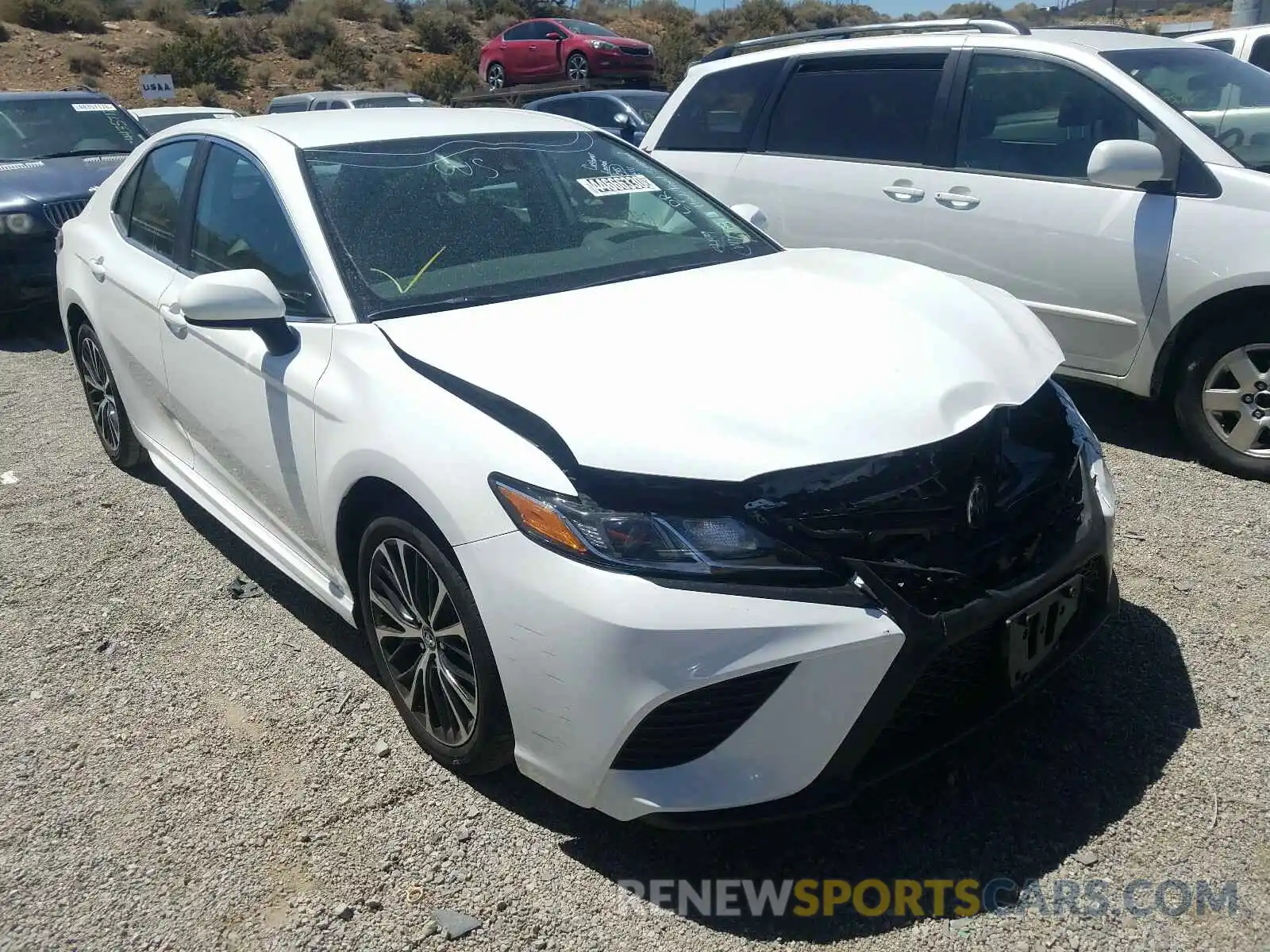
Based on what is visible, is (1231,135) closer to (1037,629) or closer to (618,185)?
(618,185)

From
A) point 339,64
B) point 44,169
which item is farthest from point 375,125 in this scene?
point 339,64

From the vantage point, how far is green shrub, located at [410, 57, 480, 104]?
2903 centimetres

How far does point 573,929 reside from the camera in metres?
2.23

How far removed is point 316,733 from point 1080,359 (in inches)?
139

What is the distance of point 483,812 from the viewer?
2607mm

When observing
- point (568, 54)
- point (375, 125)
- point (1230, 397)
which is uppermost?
point (375, 125)

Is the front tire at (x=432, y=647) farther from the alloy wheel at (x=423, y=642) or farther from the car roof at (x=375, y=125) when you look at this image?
the car roof at (x=375, y=125)

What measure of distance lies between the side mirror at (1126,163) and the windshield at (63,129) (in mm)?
7880

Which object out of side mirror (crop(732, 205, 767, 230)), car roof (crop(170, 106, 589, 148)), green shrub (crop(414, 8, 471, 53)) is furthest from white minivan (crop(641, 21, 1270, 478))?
green shrub (crop(414, 8, 471, 53))

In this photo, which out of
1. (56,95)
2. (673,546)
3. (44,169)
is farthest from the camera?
(56,95)

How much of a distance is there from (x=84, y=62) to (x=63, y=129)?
2239 cm

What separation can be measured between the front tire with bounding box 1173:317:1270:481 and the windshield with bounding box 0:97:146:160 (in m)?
8.40

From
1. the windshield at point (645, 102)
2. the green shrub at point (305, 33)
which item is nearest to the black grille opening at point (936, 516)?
the windshield at point (645, 102)

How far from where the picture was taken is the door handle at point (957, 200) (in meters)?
4.77
